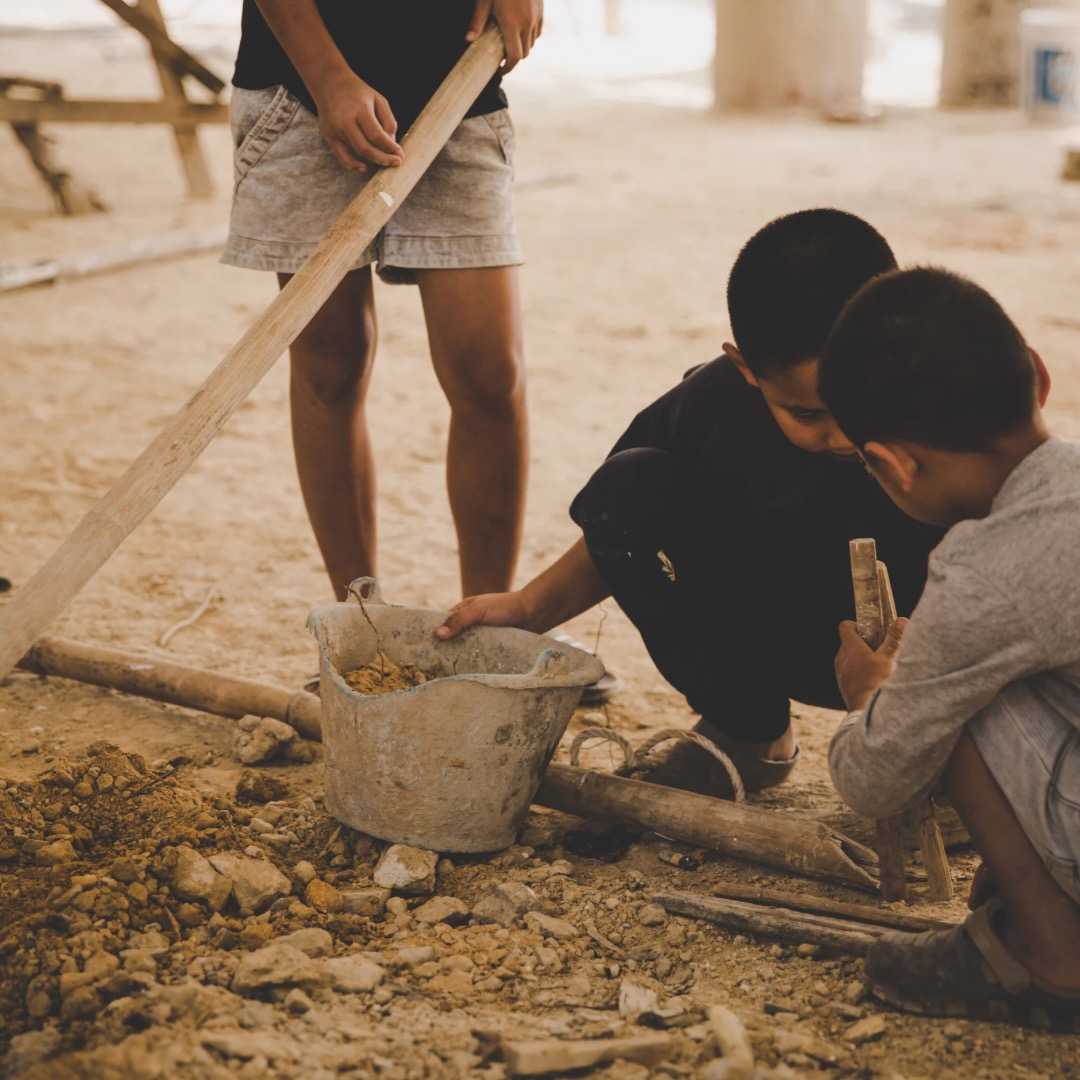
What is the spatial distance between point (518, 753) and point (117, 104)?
6455 millimetres

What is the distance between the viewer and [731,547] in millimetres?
2168

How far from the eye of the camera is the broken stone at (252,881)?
6.18 feet

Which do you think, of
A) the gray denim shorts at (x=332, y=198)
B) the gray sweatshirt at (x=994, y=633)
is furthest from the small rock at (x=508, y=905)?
the gray denim shorts at (x=332, y=198)

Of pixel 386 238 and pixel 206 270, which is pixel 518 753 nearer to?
pixel 386 238

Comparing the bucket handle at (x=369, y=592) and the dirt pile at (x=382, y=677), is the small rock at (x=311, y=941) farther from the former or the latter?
the bucket handle at (x=369, y=592)

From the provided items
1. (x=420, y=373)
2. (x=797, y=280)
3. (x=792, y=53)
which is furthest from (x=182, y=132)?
(x=797, y=280)

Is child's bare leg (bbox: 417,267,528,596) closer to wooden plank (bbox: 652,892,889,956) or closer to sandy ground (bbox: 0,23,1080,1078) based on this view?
sandy ground (bbox: 0,23,1080,1078)

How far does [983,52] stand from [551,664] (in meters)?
11.7

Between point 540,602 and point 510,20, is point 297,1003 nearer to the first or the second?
point 540,602

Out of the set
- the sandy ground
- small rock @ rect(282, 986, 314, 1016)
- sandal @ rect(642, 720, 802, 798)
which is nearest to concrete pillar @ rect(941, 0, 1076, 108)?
the sandy ground

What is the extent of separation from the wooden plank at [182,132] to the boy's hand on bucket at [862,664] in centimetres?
670

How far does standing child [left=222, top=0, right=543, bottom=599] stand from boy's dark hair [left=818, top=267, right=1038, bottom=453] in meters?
1.01

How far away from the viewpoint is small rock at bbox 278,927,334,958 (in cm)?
178

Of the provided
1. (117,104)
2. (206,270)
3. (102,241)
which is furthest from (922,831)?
(117,104)
